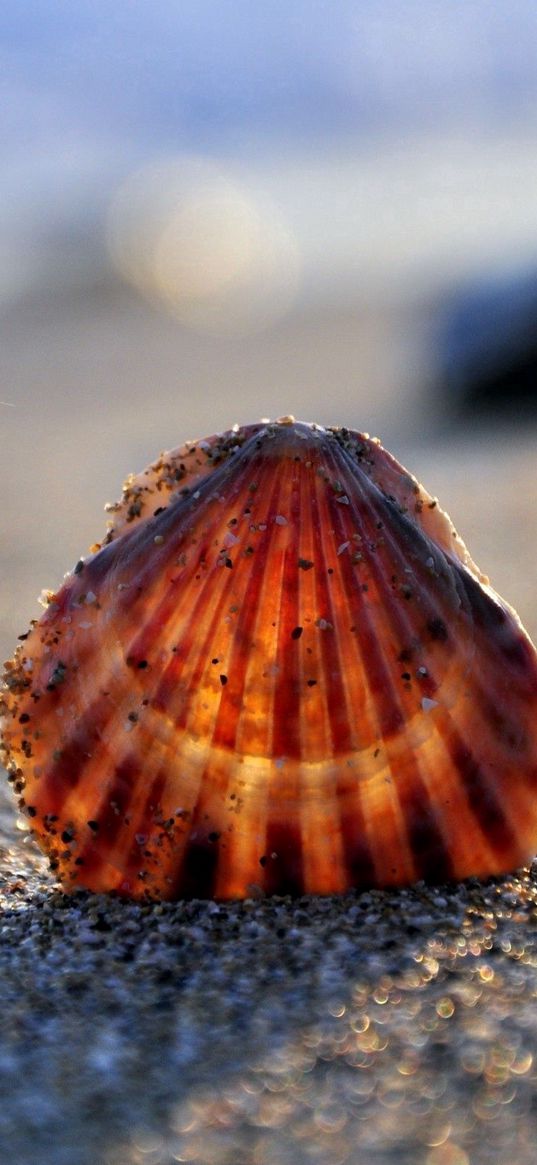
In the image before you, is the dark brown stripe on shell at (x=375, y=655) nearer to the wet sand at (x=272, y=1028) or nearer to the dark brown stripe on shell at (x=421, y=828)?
the dark brown stripe on shell at (x=421, y=828)

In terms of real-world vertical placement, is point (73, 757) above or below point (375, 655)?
below

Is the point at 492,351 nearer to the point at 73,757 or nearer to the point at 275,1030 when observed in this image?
the point at 73,757

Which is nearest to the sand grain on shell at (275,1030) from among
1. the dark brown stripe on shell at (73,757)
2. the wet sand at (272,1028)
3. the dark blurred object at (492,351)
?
the wet sand at (272,1028)

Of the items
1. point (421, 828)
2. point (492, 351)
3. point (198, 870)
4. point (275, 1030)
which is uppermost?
point (492, 351)

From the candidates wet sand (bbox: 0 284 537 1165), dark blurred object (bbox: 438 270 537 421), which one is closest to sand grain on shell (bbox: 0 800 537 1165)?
wet sand (bbox: 0 284 537 1165)

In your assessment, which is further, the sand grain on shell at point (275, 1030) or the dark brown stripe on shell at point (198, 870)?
the dark brown stripe on shell at point (198, 870)

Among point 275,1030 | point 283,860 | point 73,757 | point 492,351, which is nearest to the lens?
point 275,1030

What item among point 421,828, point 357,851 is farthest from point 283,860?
point 421,828

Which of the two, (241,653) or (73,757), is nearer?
(241,653)
